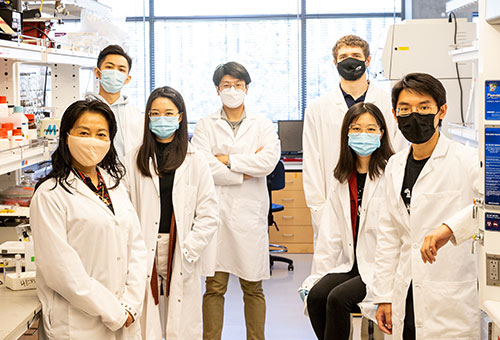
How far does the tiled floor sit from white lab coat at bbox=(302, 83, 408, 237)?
33.8 inches

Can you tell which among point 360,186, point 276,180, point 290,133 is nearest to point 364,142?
point 360,186

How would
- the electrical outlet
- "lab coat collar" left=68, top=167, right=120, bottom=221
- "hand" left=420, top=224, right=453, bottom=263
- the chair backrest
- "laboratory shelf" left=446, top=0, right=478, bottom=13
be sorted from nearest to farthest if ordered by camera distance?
1. the electrical outlet
2. "hand" left=420, top=224, right=453, bottom=263
3. "lab coat collar" left=68, top=167, right=120, bottom=221
4. "laboratory shelf" left=446, top=0, right=478, bottom=13
5. the chair backrest

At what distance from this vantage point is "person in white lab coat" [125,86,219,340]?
9.26 feet

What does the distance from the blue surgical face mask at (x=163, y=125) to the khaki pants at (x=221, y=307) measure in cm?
82

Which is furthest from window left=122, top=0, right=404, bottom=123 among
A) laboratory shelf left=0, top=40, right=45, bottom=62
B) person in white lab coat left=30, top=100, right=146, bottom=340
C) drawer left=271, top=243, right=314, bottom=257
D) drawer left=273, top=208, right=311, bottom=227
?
person in white lab coat left=30, top=100, right=146, bottom=340

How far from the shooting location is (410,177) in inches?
92.7

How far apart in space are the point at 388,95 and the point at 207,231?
46.5 inches

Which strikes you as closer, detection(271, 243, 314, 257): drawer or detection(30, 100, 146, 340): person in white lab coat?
detection(30, 100, 146, 340): person in white lab coat

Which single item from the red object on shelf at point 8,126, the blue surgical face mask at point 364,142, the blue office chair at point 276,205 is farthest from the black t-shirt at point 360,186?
the blue office chair at point 276,205

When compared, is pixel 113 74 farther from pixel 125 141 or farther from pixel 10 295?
pixel 10 295

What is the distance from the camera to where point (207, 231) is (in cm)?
291

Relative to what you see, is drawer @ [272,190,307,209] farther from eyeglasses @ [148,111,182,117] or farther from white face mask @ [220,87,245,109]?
eyeglasses @ [148,111,182,117]

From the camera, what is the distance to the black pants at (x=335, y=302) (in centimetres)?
267

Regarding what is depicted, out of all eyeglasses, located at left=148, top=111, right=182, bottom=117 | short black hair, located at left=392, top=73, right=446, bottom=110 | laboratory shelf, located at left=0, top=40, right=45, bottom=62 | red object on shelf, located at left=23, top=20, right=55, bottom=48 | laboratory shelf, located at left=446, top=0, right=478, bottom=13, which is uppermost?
laboratory shelf, located at left=446, top=0, right=478, bottom=13
